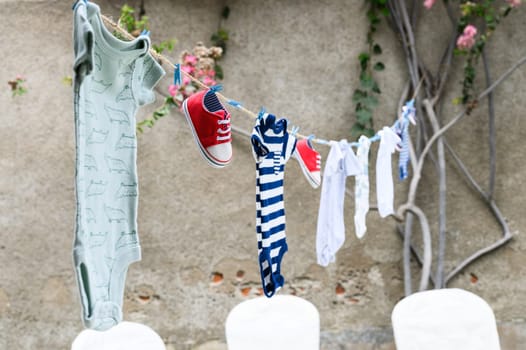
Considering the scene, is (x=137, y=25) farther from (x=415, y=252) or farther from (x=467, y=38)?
(x=415, y=252)

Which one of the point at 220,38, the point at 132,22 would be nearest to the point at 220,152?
the point at 132,22

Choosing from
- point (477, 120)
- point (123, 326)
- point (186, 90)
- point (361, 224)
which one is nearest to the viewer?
point (123, 326)

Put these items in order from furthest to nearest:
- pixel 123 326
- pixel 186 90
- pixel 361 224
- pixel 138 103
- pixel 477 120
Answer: pixel 477 120, pixel 186 90, pixel 361 224, pixel 123 326, pixel 138 103

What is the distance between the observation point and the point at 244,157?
Result: 11.8 ft

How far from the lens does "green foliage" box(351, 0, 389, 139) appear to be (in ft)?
11.9

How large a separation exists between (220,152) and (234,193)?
5.38 ft

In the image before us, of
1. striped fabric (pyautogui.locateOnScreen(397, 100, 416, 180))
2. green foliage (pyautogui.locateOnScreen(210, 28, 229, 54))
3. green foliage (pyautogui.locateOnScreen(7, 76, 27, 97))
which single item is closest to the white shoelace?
striped fabric (pyautogui.locateOnScreen(397, 100, 416, 180))

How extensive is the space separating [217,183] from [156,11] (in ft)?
3.53

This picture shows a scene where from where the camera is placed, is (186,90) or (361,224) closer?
(361,224)

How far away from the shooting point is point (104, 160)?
1.54 m

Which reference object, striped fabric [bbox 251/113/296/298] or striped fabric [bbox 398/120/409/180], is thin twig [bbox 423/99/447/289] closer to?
striped fabric [bbox 398/120/409/180]

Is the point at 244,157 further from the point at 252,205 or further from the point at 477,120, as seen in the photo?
the point at 477,120

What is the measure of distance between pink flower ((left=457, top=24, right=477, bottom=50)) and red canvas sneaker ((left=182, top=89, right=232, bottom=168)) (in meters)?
2.05

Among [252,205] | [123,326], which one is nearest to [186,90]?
[252,205]
